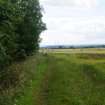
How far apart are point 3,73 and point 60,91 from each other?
3316mm

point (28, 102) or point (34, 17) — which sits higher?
point (34, 17)

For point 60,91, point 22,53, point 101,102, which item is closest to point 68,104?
point 101,102

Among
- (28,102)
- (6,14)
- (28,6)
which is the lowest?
(28,102)

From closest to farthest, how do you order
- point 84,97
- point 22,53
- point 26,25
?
point 84,97 < point 22,53 < point 26,25

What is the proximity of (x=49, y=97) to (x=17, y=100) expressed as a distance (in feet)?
6.21

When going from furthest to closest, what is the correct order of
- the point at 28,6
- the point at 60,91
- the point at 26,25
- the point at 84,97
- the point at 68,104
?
the point at 28,6, the point at 26,25, the point at 60,91, the point at 84,97, the point at 68,104

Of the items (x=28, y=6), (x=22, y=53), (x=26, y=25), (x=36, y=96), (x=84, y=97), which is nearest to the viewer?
(x=84, y=97)

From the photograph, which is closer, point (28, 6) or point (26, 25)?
point (26, 25)

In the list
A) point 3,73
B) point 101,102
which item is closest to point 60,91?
point 3,73

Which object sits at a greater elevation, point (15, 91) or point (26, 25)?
point (26, 25)

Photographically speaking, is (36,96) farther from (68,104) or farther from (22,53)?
(22,53)

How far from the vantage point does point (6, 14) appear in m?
19.0

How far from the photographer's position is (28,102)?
17719 mm

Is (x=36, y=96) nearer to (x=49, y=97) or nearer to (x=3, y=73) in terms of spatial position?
(x=49, y=97)
